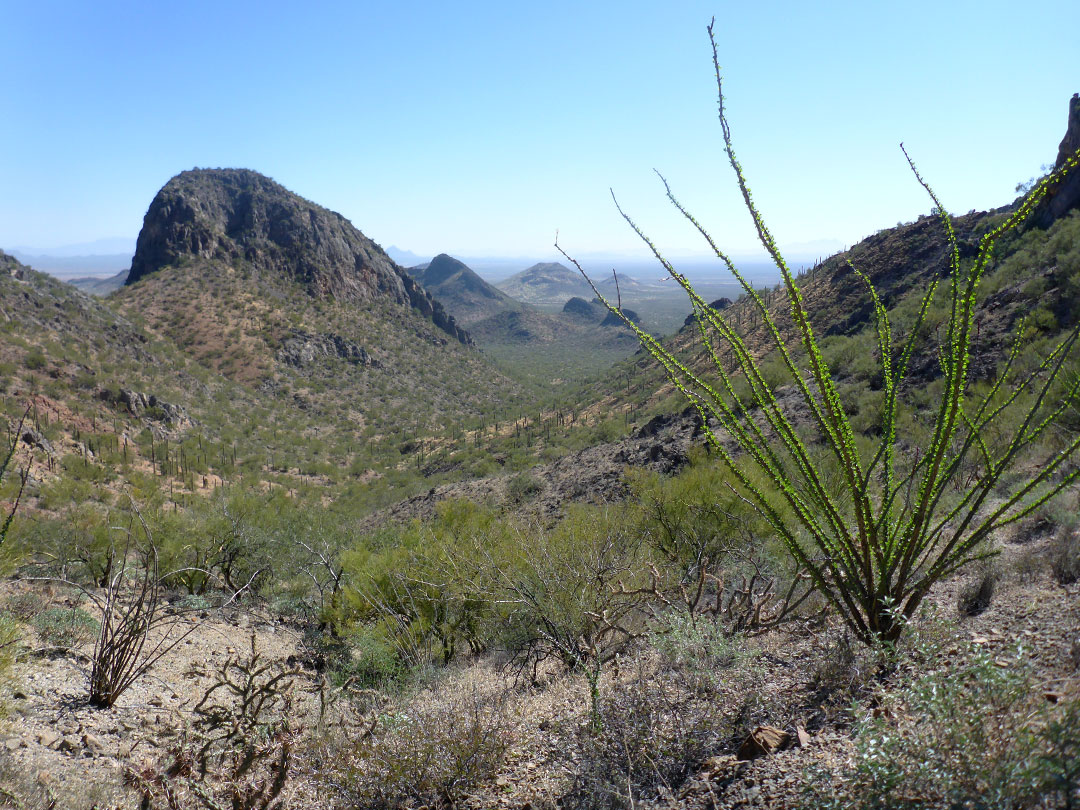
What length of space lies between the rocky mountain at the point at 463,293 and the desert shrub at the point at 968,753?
376 ft

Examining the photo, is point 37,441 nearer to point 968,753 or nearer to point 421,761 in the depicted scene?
point 421,761

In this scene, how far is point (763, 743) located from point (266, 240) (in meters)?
63.9

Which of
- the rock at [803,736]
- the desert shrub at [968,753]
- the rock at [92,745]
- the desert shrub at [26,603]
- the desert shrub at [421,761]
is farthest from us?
the desert shrub at [26,603]

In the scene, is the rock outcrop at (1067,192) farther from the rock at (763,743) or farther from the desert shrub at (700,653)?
the rock at (763,743)

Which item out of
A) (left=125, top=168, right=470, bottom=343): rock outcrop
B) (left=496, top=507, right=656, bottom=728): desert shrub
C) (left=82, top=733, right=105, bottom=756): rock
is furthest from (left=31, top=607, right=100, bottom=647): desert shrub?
(left=125, top=168, right=470, bottom=343): rock outcrop

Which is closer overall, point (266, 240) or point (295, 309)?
point (295, 309)

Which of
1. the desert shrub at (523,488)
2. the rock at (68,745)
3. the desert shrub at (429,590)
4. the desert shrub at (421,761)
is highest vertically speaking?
the desert shrub at (421,761)

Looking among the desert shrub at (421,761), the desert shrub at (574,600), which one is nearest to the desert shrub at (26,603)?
the desert shrub at (421,761)

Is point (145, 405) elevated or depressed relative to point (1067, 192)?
depressed

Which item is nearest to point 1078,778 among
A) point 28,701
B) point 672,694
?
point 672,694

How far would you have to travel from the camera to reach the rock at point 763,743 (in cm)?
307

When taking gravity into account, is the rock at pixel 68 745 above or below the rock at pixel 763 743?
below

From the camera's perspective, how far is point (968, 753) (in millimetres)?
2225

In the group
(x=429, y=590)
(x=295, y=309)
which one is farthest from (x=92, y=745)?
(x=295, y=309)
